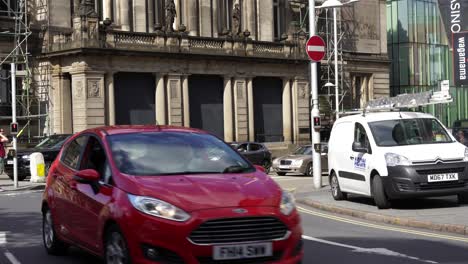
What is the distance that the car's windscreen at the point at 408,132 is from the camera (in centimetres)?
1467

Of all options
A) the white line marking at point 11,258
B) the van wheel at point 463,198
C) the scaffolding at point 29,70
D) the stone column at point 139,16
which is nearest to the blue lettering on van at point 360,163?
the van wheel at point 463,198

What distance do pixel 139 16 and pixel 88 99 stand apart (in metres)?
8.17

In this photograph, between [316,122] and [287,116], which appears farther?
[287,116]

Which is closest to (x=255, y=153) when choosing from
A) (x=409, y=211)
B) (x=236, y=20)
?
(x=236, y=20)

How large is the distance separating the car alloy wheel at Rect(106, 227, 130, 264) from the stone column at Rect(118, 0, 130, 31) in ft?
123

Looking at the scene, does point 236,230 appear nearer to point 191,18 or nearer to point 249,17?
point 191,18

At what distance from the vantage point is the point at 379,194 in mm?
14203

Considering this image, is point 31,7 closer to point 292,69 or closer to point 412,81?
point 292,69

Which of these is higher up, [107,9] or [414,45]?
[107,9]

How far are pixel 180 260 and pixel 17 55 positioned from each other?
3437cm

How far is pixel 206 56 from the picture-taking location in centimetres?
4394

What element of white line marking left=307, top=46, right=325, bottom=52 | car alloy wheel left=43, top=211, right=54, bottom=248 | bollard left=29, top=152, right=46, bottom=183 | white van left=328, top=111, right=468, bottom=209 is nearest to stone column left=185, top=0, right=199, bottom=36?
bollard left=29, top=152, right=46, bottom=183

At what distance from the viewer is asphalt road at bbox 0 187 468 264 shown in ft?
30.5

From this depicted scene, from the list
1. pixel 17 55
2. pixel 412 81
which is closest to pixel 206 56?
pixel 17 55
